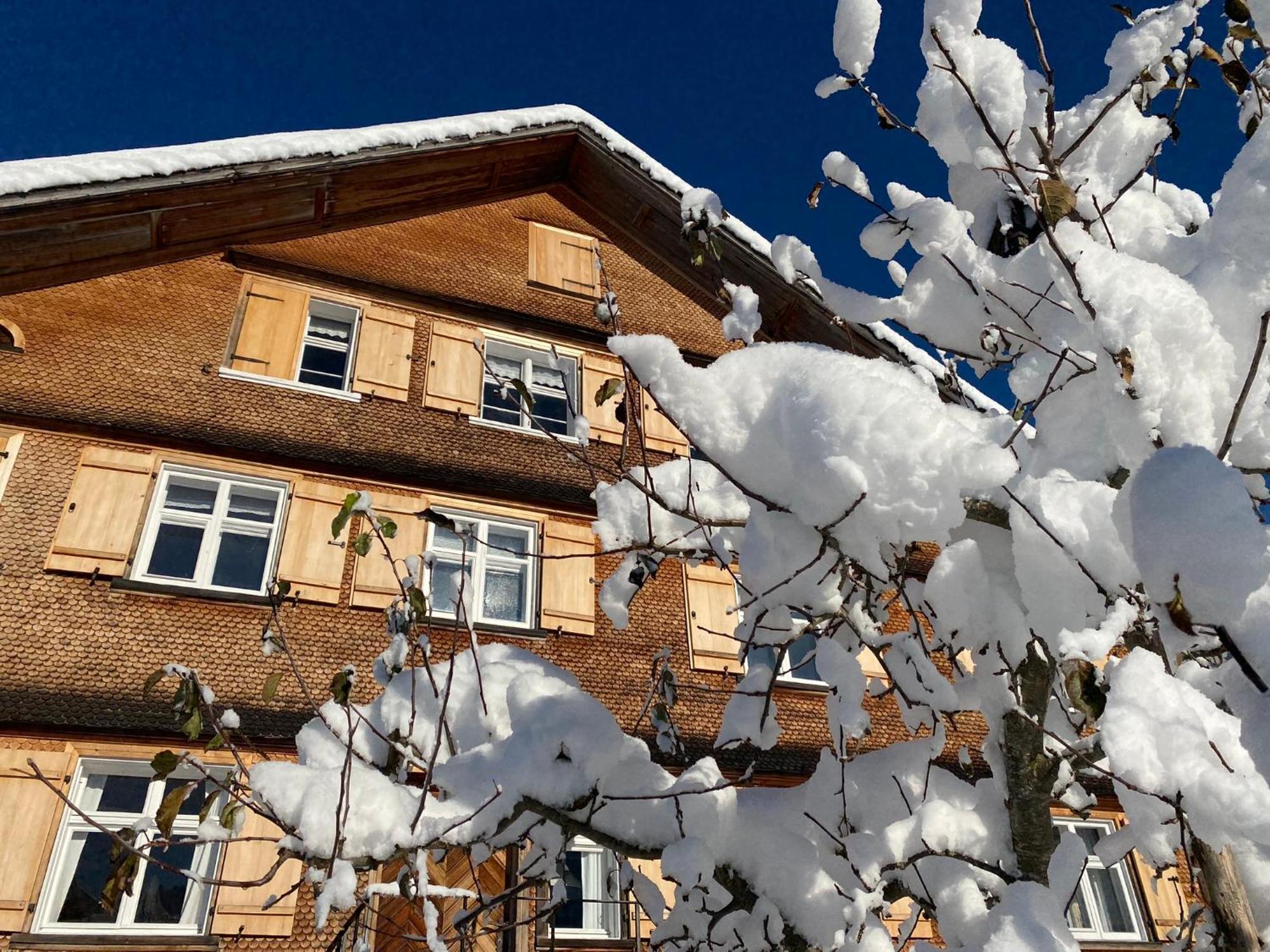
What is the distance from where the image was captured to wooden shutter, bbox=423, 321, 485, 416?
31.9 feet

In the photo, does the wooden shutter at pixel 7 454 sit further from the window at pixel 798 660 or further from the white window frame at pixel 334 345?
the window at pixel 798 660

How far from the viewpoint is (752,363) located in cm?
206

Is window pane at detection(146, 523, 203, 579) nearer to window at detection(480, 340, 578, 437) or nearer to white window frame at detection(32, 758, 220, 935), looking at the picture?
white window frame at detection(32, 758, 220, 935)

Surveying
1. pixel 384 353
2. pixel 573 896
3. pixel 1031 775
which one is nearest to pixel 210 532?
pixel 384 353

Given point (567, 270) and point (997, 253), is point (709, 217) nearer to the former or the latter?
point (997, 253)

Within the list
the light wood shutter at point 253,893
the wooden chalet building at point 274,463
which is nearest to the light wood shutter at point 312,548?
the wooden chalet building at point 274,463

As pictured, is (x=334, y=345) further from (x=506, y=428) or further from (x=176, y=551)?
(x=176, y=551)

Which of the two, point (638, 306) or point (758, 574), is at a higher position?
point (638, 306)

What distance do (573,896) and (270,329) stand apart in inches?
270

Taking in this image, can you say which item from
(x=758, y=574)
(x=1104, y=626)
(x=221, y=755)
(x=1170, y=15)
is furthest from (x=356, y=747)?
(x=221, y=755)

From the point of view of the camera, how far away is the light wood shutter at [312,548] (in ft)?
25.4

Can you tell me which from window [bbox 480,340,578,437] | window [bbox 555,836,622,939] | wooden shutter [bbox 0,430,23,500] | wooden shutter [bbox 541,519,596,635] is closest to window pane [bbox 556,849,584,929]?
window [bbox 555,836,622,939]

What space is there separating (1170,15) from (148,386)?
28.8 ft

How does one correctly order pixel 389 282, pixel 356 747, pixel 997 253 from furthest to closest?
1. pixel 389 282
2. pixel 356 747
3. pixel 997 253
